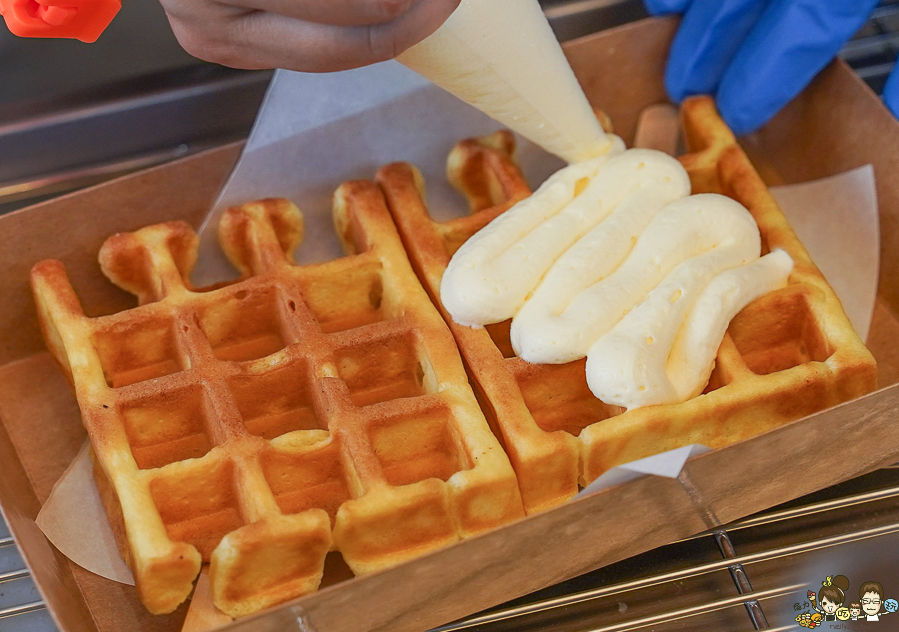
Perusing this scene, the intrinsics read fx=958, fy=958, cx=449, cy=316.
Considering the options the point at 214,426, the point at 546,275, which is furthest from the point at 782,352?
the point at 214,426

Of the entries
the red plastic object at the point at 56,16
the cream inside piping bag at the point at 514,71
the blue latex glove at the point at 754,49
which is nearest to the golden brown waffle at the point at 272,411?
the cream inside piping bag at the point at 514,71

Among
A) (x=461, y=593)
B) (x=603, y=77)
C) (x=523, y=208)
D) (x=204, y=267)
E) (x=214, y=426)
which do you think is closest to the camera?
(x=461, y=593)

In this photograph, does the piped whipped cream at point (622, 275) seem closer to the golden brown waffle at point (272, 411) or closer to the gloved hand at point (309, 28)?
the golden brown waffle at point (272, 411)

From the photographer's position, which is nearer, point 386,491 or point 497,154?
point 386,491

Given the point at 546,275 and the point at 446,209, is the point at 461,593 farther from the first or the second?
the point at 446,209

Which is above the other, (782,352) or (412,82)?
(412,82)

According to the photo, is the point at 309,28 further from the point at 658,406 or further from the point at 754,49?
the point at 754,49

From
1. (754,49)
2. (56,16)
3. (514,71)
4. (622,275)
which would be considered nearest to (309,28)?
(56,16)
